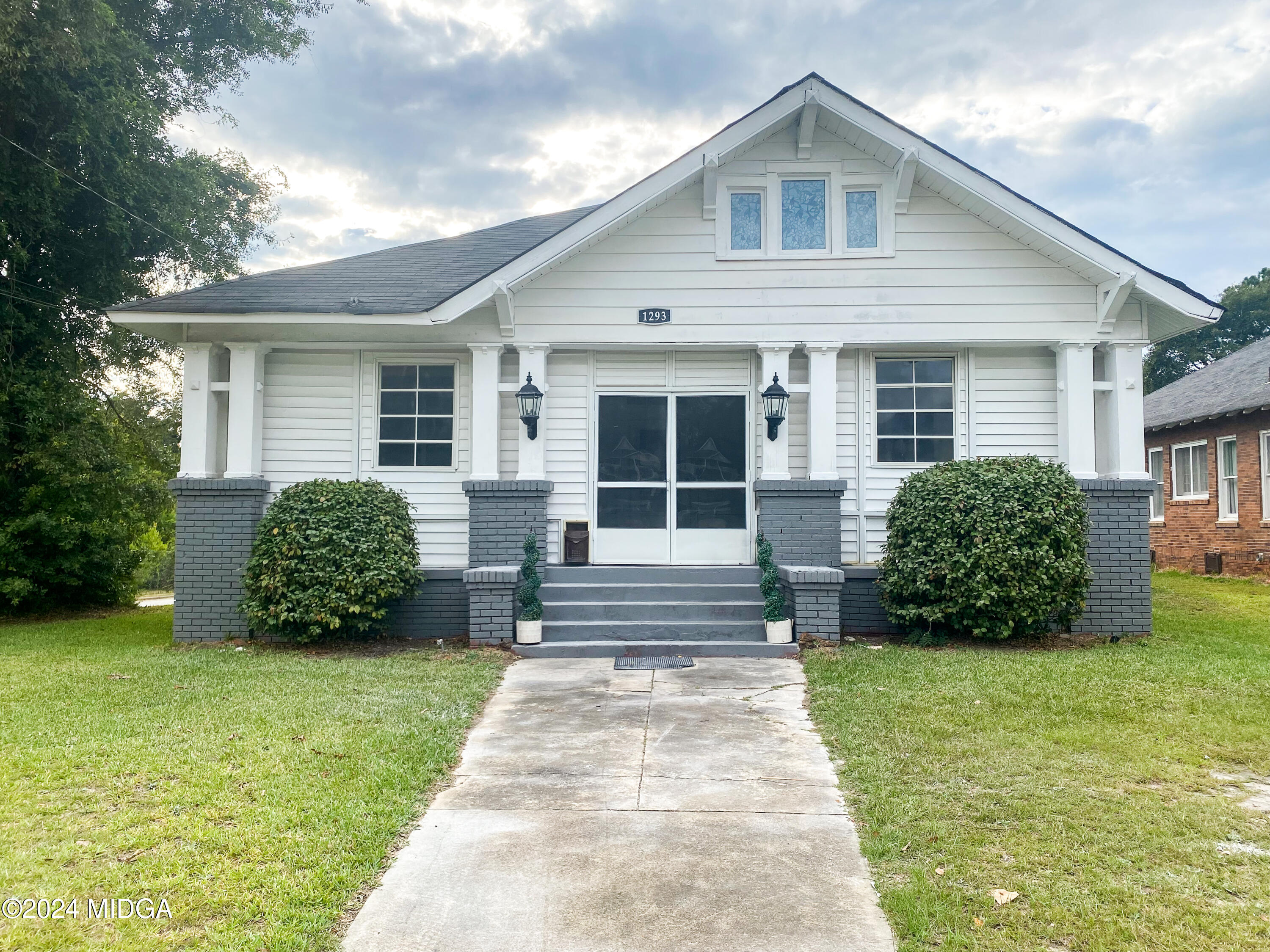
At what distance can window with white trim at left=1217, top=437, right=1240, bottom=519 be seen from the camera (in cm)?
1636

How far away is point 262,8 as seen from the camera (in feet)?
47.2

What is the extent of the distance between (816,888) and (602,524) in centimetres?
644

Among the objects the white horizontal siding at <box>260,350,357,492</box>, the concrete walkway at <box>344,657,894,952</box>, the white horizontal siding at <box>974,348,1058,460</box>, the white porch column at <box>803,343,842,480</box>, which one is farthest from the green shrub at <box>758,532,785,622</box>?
the white horizontal siding at <box>260,350,357,492</box>

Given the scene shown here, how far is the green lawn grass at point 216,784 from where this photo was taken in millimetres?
2902

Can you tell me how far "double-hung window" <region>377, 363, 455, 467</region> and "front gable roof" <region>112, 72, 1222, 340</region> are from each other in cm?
86

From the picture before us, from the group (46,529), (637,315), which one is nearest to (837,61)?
(637,315)

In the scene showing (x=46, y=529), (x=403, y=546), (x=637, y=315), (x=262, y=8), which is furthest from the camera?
(x=262, y=8)

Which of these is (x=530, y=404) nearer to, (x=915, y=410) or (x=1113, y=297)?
(x=915, y=410)

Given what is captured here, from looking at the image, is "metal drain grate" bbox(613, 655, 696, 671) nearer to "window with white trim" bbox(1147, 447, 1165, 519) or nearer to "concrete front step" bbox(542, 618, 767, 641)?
"concrete front step" bbox(542, 618, 767, 641)

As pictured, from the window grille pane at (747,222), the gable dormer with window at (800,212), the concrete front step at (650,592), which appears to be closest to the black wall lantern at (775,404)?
the gable dormer with window at (800,212)

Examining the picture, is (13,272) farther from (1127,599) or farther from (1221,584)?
(1221,584)

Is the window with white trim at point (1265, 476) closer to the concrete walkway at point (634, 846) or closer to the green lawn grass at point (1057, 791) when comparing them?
the green lawn grass at point (1057, 791)

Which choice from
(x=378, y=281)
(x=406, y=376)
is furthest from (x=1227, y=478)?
(x=378, y=281)

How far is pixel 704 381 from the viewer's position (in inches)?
371
